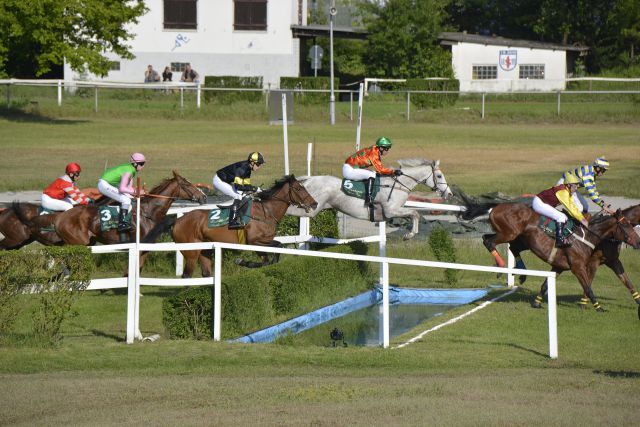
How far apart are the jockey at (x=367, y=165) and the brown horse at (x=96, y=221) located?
296 cm

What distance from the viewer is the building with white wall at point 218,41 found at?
5731 cm

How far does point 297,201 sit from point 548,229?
370 centimetres

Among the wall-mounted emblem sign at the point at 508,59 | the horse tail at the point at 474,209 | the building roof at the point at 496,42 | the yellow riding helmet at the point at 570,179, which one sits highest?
the building roof at the point at 496,42

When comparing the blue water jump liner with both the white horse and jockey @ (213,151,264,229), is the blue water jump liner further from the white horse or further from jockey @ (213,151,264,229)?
jockey @ (213,151,264,229)

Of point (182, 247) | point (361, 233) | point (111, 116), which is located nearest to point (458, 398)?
point (182, 247)

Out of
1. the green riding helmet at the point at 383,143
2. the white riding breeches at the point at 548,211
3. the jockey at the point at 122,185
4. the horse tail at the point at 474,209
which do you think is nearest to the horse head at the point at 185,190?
the jockey at the point at 122,185

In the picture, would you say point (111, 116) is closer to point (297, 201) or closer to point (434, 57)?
point (434, 57)

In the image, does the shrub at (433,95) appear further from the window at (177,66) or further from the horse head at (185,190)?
the horse head at (185,190)

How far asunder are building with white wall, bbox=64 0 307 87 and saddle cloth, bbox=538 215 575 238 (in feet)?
142

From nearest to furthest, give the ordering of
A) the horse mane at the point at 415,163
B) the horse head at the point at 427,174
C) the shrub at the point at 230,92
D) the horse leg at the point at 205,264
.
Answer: the horse leg at the point at 205,264
the horse head at the point at 427,174
the horse mane at the point at 415,163
the shrub at the point at 230,92

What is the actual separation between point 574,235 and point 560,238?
0.23 m

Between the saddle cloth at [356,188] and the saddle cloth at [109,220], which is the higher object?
the saddle cloth at [356,188]

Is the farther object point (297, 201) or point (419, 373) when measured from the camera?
point (297, 201)

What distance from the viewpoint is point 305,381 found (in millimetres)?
9406
